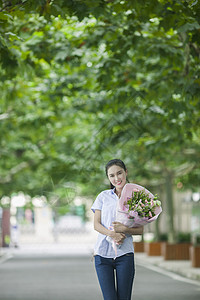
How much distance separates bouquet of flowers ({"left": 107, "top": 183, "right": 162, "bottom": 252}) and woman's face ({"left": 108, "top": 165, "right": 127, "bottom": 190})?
171 millimetres

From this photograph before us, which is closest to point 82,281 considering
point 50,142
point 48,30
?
point 48,30

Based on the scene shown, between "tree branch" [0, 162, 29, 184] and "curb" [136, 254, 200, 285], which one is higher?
"tree branch" [0, 162, 29, 184]

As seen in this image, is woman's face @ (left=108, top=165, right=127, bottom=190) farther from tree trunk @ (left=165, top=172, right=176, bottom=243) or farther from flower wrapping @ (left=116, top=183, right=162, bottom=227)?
tree trunk @ (left=165, top=172, right=176, bottom=243)

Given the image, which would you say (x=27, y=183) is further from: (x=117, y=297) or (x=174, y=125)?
(x=117, y=297)

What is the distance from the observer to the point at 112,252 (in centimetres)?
588

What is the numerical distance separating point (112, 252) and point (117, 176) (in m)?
0.69

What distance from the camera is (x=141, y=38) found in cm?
1002

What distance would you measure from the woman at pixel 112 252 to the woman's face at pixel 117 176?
15 millimetres

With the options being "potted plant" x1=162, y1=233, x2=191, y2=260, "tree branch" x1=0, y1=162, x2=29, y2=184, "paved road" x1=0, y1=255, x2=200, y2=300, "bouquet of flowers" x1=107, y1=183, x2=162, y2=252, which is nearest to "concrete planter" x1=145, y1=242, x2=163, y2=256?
"potted plant" x1=162, y1=233, x2=191, y2=260

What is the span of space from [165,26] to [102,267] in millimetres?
4146

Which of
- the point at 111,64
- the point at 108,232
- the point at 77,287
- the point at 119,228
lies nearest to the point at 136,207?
the point at 119,228

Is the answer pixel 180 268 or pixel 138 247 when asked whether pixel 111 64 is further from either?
pixel 138 247

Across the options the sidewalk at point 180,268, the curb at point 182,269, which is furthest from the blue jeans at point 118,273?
the sidewalk at point 180,268

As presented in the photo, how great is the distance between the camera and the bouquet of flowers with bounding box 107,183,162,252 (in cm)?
569
